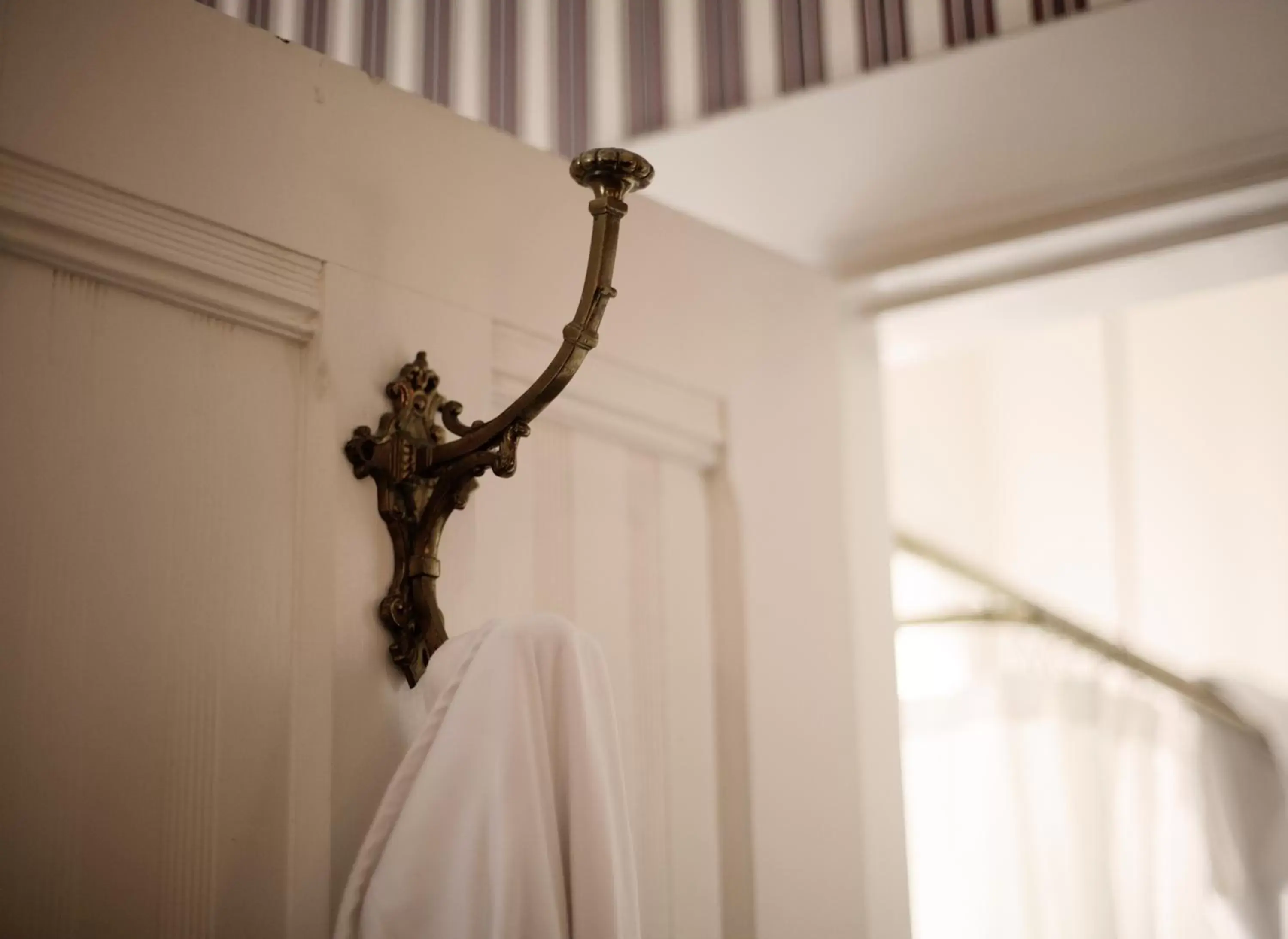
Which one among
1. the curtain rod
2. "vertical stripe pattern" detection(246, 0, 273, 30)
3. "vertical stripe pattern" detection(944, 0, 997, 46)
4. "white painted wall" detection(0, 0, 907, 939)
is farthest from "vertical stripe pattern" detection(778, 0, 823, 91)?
A: the curtain rod

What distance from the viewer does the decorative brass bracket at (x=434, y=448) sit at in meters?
0.83

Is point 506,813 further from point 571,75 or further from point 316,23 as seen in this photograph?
point 316,23

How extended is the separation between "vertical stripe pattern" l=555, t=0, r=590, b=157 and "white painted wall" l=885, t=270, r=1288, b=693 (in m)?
1.21

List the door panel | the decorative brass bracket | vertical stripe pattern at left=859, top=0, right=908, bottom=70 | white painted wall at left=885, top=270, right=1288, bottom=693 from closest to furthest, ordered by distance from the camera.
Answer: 1. the door panel
2. the decorative brass bracket
3. vertical stripe pattern at left=859, top=0, right=908, bottom=70
4. white painted wall at left=885, top=270, right=1288, bottom=693

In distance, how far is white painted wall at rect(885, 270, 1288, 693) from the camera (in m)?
2.26

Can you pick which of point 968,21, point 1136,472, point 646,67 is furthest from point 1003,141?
point 1136,472

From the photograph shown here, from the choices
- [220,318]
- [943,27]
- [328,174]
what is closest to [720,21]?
[943,27]

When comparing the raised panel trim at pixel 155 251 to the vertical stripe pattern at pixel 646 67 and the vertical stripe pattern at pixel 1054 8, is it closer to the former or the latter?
the vertical stripe pattern at pixel 646 67

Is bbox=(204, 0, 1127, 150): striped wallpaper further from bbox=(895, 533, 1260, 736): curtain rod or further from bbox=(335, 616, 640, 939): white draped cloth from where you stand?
bbox=(895, 533, 1260, 736): curtain rod

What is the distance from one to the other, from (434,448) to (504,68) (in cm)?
67

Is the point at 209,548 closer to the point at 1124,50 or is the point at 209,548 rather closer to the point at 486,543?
the point at 486,543

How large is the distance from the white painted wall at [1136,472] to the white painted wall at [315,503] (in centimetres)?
129

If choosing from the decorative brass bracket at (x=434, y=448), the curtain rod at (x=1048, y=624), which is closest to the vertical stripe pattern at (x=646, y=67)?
the decorative brass bracket at (x=434, y=448)

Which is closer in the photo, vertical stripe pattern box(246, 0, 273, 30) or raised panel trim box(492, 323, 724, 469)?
raised panel trim box(492, 323, 724, 469)
